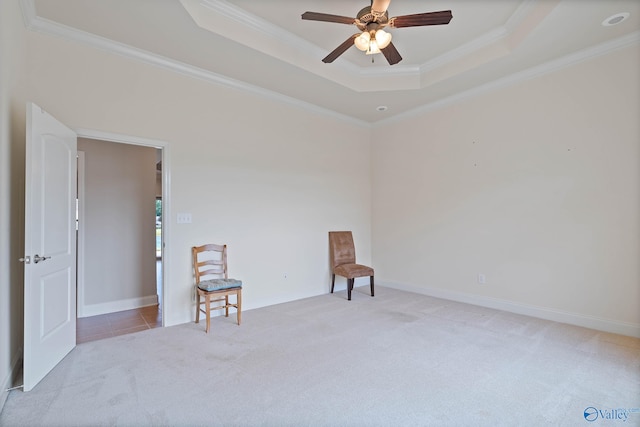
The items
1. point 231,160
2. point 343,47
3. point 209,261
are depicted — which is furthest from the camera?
point 231,160

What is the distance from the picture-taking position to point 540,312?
369 cm

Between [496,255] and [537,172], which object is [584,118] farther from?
[496,255]

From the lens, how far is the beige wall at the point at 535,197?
3170 mm

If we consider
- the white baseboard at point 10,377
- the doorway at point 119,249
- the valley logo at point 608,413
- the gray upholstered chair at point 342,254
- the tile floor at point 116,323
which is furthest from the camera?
the gray upholstered chair at point 342,254

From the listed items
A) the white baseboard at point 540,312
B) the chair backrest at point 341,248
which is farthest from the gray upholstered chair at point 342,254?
the white baseboard at point 540,312

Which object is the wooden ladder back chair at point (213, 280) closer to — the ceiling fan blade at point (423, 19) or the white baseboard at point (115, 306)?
the white baseboard at point (115, 306)

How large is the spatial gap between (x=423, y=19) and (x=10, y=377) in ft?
13.3

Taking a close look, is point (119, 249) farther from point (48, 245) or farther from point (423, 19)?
point (423, 19)

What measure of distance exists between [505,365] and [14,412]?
Result: 3484mm

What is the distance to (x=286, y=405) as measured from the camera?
6.59ft

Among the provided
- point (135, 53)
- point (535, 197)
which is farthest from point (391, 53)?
point (135, 53)

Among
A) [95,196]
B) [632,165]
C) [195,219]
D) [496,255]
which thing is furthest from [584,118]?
[95,196]

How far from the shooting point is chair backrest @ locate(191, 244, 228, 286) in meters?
3.59

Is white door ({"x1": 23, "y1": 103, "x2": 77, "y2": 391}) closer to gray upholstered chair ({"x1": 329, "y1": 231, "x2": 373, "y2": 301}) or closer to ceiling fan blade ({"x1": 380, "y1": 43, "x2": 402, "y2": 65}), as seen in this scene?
ceiling fan blade ({"x1": 380, "y1": 43, "x2": 402, "y2": 65})
